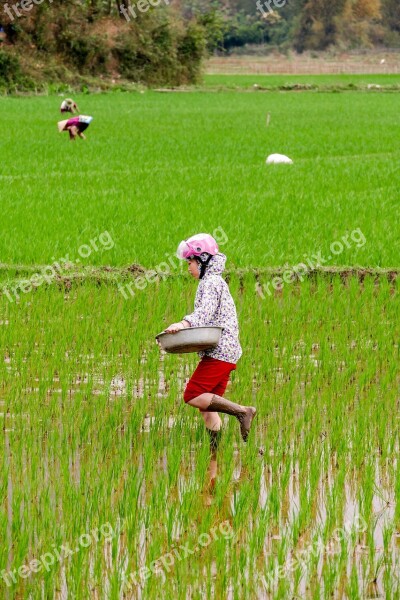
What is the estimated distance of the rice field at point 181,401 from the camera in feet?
11.4

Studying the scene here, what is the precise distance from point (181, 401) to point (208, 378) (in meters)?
0.74

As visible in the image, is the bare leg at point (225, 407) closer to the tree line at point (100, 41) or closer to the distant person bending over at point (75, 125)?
the distant person bending over at point (75, 125)

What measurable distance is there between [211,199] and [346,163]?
455cm

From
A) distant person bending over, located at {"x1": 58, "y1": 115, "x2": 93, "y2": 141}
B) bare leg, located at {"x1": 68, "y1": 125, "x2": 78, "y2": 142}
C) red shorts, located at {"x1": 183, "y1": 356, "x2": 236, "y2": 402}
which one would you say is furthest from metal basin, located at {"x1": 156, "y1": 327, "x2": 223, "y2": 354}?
bare leg, located at {"x1": 68, "y1": 125, "x2": 78, "y2": 142}

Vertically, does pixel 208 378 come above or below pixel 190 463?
above

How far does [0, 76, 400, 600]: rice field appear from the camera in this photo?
3.48 meters

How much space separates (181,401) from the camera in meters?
5.32

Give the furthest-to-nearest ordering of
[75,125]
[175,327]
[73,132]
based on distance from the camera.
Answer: [73,132], [75,125], [175,327]

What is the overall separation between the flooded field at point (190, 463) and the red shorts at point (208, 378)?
0.22m

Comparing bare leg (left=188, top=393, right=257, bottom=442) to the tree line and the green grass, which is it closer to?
the green grass

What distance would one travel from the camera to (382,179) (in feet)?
44.8

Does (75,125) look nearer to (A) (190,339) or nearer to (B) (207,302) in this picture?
(B) (207,302)

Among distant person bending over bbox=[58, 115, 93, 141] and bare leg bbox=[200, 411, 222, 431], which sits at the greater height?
distant person bending over bbox=[58, 115, 93, 141]

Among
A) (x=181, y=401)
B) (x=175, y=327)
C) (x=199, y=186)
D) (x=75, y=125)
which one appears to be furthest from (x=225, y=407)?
(x=75, y=125)
